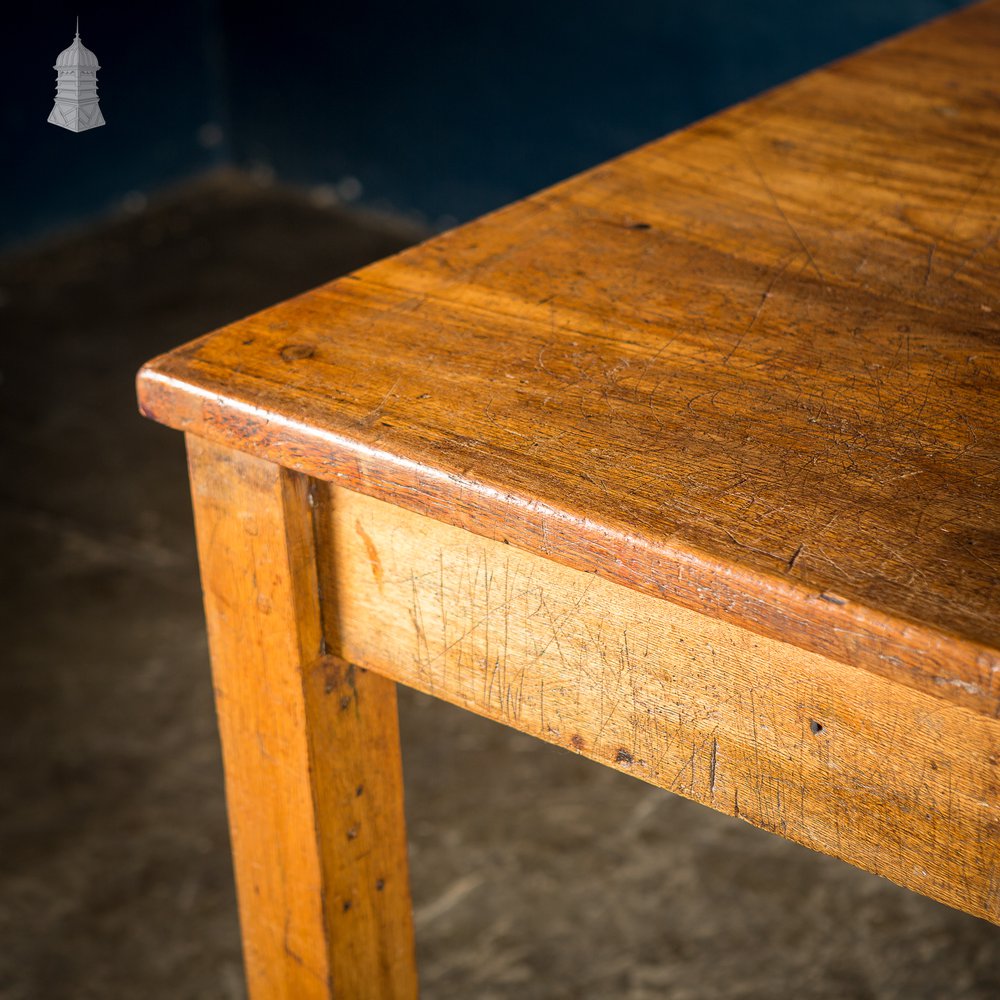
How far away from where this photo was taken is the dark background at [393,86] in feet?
9.28

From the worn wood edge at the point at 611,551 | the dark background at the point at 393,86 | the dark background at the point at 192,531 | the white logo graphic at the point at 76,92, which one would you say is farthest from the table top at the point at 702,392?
the dark background at the point at 393,86

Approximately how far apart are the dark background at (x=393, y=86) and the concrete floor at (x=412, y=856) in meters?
1.23

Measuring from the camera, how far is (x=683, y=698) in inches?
24.2

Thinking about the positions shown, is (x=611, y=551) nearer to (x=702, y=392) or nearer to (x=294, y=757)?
(x=702, y=392)

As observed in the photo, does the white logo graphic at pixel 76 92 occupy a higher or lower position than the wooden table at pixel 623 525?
higher

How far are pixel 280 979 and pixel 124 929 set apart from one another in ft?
2.01

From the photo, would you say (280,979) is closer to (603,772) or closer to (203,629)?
(603,772)

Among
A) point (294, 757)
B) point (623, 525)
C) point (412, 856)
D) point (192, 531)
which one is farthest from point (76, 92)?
point (192, 531)

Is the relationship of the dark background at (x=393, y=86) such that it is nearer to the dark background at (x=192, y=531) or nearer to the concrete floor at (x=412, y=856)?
the dark background at (x=192, y=531)

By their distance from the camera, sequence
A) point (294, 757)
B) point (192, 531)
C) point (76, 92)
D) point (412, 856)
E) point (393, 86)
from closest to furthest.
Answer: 1. point (76, 92)
2. point (294, 757)
3. point (412, 856)
4. point (192, 531)
5. point (393, 86)

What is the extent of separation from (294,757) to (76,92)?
40cm

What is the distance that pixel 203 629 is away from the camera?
1.87 metres

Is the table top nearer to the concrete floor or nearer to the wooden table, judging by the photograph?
the wooden table

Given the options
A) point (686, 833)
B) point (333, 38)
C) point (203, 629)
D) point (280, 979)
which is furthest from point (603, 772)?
point (333, 38)
